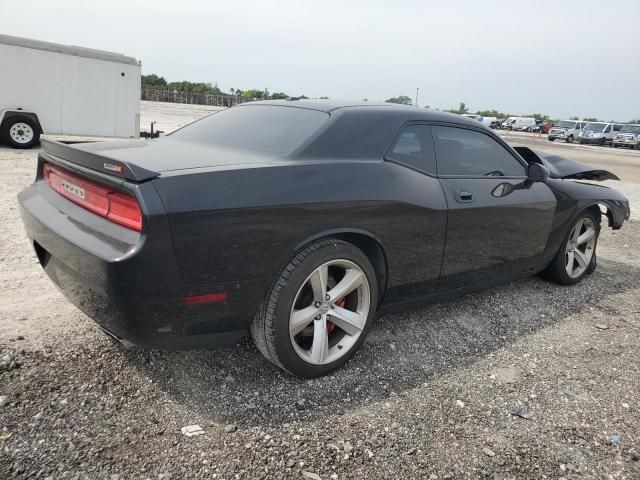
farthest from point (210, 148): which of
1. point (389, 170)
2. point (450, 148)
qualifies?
point (450, 148)

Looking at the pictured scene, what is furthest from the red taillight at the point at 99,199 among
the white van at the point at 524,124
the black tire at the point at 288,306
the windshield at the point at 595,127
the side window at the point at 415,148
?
the white van at the point at 524,124

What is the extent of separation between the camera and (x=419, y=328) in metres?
3.56

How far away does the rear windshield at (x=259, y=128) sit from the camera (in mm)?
2879

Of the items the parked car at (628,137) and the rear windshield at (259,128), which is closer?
A: the rear windshield at (259,128)

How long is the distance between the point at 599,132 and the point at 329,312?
42339mm

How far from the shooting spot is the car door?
132 inches

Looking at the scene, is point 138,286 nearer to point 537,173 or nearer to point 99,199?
point 99,199

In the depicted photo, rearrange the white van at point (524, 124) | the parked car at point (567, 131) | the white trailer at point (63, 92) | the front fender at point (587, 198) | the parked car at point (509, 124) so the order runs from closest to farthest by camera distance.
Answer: the front fender at point (587, 198)
the white trailer at point (63, 92)
the parked car at point (567, 131)
the white van at point (524, 124)
the parked car at point (509, 124)

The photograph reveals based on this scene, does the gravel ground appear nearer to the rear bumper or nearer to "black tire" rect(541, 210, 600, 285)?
the rear bumper

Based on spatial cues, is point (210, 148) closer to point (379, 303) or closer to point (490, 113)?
point (379, 303)

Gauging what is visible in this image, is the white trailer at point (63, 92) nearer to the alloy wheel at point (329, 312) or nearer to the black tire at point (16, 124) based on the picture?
the black tire at point (16, 124)

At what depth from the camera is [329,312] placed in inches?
110

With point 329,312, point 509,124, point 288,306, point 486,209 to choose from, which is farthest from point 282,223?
point 509,124

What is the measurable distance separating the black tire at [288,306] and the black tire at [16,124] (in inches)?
417
